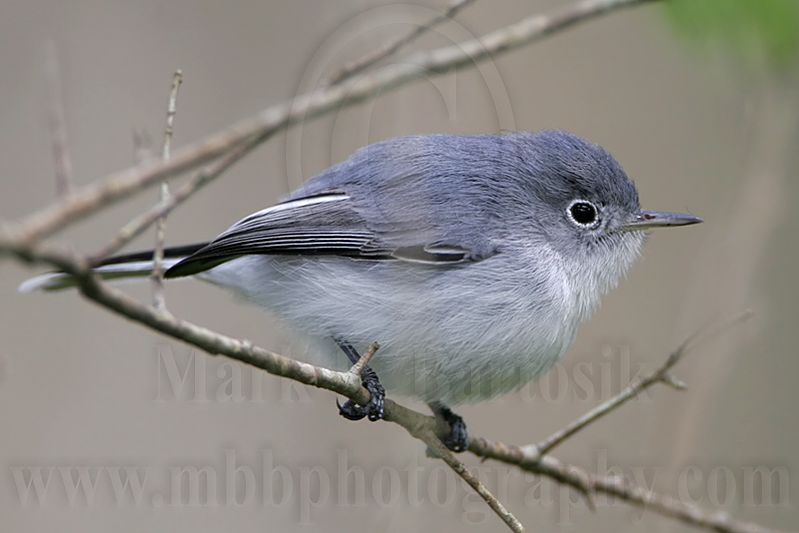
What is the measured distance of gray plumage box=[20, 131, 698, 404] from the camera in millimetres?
2621

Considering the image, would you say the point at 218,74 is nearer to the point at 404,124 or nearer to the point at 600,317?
the point at 404,124

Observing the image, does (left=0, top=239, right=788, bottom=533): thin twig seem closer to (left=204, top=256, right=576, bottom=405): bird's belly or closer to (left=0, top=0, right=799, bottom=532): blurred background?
(left=204, top=256, right=576, bottom=405): bird's belly

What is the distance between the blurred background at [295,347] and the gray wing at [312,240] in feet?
0.62

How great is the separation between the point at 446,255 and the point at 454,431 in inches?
26.8

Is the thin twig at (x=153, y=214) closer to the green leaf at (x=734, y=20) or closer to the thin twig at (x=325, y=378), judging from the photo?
the thin twig at (x=325, y=378)

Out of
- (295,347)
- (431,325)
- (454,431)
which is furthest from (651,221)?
(295,347)

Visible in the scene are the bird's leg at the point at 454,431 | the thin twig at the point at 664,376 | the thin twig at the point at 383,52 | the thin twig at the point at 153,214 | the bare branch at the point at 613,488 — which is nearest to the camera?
the thin twig at the point at 153,214

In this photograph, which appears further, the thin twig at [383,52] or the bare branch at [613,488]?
the bare branch at [613,488]

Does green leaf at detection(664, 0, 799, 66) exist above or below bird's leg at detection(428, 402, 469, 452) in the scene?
above

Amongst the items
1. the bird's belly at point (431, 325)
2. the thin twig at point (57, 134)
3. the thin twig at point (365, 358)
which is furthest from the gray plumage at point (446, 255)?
the thin twig at point (57, 134)

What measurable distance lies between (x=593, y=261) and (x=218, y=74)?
2.88 meters

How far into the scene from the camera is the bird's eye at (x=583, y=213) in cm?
288

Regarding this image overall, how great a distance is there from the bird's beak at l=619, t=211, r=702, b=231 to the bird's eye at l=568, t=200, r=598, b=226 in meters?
0.10

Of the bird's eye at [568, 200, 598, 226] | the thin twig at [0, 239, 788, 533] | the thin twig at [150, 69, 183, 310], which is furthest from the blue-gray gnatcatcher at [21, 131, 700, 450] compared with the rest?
the thin twig at [150, 69, 183, 310]
